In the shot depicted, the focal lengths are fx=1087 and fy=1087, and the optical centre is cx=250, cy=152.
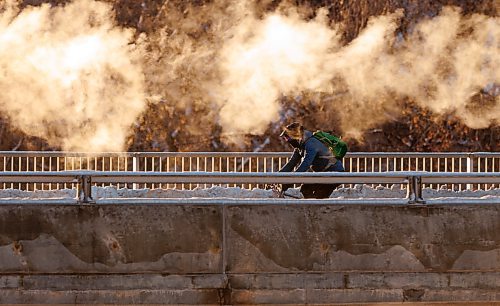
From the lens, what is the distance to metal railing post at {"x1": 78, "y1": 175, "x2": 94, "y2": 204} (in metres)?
11.7

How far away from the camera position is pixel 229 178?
1186cm

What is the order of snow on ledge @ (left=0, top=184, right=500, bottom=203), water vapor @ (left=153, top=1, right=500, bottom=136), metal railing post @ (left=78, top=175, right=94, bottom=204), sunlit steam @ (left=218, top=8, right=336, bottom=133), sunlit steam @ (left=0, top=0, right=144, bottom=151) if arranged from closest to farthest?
metal railing post @ (left=78, top=175, right=94, bottom=204) < snow on ledge @ (left=0, top=184, right=500, bottom=203) < sunlit steam @ (left=0, top=0, right=144, bottom=151) < sunlit steam @ (left=218, top=8, right=336, bottom=133) < water vapor @ (left=153, top=1, right=500, bottom=136)

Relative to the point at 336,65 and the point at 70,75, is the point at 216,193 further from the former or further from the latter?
the point at 336,65

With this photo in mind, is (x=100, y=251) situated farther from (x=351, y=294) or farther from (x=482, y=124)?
(x=482, y=124)

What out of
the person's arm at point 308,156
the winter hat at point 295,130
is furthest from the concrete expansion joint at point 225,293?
the winter hat at point 295,130

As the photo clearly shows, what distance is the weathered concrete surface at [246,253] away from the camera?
1174cm

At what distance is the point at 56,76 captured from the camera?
27.7 m

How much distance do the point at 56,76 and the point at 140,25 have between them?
4.15 m

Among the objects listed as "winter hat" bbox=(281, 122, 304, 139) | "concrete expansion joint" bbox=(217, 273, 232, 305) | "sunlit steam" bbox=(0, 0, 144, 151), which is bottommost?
"concrete expansion joint" bbox=(217, 273, 232, 305)

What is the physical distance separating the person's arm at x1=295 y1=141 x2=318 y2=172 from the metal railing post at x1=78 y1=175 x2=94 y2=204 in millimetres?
3086

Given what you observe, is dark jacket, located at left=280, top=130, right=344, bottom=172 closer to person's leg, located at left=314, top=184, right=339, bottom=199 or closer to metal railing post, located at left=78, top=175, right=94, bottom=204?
person's leg, located at left=314, top=184, right=339, bottom=199

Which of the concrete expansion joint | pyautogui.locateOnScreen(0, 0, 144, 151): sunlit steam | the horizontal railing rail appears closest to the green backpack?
the horizontal railing rail

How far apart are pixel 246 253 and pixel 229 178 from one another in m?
0.84

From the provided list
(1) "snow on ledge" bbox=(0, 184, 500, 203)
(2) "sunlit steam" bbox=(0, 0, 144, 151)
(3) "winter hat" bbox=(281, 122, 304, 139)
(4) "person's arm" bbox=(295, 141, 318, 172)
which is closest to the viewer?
(4) "person's arm" bbox=(295, 141, 318, 172)
